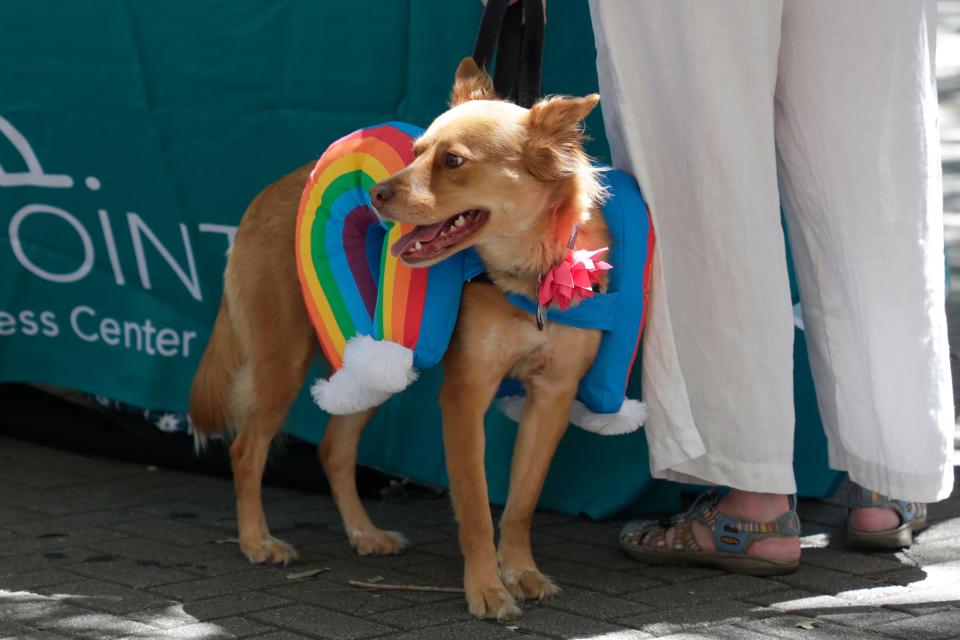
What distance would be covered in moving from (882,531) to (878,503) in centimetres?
8

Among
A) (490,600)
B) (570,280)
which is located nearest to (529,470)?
(490,600)

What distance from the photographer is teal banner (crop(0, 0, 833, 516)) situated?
4.29 meters

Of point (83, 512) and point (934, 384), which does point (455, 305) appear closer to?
point (934, 384)

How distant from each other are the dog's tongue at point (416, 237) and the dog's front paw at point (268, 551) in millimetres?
1078

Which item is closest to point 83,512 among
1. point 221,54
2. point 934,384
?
point 221,54

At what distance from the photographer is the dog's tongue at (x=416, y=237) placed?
3.26 m

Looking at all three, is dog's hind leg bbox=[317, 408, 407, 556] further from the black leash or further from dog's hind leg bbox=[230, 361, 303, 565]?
the black leash

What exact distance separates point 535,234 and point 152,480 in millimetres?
2150

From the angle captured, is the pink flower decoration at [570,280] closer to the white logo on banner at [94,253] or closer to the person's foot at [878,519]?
the person's foot at [878,519]

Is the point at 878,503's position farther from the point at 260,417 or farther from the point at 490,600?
the point at 260,417

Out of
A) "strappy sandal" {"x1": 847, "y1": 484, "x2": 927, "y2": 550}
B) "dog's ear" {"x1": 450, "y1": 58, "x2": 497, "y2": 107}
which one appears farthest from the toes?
"dog's ear" {"x1": 450, "y1": 58, "x2": 497, "y2": 107}

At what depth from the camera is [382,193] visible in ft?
10.4

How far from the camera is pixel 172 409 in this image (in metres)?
4.80

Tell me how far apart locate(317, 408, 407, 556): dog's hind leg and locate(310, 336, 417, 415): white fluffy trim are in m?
0.59
